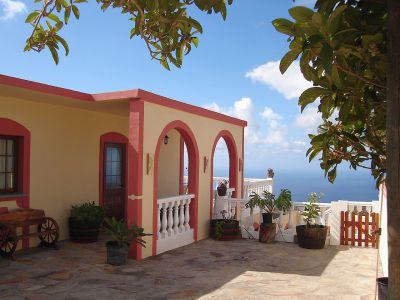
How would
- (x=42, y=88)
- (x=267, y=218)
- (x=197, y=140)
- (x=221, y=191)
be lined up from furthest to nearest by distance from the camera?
(x=221, y=191)
(x=197, y=140)
(x=267, y=218)
(x=42, y=88)

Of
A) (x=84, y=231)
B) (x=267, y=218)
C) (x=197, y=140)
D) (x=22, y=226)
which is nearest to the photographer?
(x=22, y=226)

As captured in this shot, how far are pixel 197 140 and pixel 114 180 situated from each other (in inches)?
105

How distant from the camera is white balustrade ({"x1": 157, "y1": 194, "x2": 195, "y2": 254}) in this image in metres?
8.03

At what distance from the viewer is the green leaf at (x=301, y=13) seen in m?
1.77

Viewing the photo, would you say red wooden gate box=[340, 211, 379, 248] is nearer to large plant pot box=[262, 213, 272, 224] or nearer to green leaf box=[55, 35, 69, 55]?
large plant pot box=[262, 213, 272, 224]

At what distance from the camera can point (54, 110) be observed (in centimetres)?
866

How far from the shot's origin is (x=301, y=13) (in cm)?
179

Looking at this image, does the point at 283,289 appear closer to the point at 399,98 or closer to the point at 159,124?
the point at 159,124

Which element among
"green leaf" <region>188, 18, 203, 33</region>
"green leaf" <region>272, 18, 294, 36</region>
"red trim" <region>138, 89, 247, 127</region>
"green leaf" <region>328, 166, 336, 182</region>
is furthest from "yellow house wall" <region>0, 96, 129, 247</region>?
"green leaf" <region>272, 18, 294, 36</region>

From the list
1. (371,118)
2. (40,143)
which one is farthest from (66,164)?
Answer: (371,118)

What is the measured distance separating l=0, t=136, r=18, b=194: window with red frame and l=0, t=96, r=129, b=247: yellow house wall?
0.97 feet

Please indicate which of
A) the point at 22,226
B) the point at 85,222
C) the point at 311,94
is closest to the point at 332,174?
the point at 311,94

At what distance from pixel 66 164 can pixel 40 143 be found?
2.83ft

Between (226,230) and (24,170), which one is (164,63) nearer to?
(24,170)
